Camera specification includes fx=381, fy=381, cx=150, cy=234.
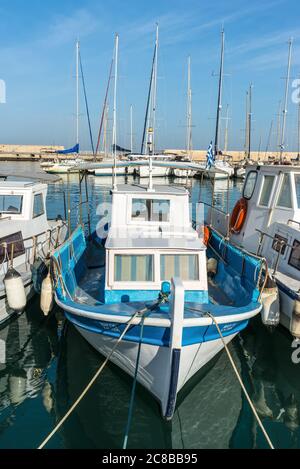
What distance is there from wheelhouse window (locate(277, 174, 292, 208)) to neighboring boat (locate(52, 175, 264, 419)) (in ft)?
6.90

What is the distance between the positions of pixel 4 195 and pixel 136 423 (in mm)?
8681

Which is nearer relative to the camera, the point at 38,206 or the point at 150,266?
the point at 150,266

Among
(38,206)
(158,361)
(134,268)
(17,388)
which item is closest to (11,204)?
(38,206)

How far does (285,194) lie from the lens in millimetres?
11422

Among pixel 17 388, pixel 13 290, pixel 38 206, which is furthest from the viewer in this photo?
pixel 38 206

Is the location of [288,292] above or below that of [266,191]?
below

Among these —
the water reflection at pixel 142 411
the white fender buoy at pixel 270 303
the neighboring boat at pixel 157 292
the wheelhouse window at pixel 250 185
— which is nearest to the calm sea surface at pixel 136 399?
the water reflection at pixel 142 411

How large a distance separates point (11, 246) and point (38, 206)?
9.09 feet

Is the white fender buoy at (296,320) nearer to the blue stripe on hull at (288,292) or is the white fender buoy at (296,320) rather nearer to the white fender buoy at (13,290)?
the blue stripe on hull at (288,292)

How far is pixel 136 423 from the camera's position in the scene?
6.94 m

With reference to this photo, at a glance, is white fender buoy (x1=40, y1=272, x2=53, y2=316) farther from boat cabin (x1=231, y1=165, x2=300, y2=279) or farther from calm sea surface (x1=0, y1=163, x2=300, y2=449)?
boat cabin (x1=231, y1=165, x2=300, y2=279)

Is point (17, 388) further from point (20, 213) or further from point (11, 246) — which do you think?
point (20, 213)

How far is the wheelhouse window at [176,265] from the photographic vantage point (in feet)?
26.9

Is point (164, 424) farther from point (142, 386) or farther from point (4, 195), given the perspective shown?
point (4, 195)
